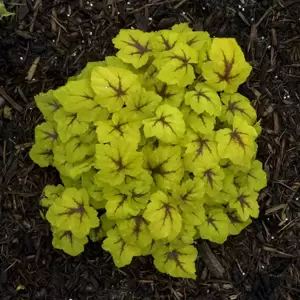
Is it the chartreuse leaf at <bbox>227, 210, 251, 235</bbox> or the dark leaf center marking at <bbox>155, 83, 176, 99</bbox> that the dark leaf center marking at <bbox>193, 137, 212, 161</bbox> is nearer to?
the dark leaf center marking at <bbox>155, 83, 176, 99</bbox>

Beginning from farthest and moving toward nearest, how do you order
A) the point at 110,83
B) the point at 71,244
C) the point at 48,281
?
the point at 48,281, the point at 71,244, the point at 110,83

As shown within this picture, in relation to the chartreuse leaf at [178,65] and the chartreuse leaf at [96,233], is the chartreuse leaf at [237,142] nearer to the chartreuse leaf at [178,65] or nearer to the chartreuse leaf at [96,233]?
the chartreuse leaf at [178,65]

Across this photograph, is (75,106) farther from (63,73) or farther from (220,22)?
(220,22)

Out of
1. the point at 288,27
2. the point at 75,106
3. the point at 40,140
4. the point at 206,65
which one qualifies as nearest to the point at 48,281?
the point at 40,140

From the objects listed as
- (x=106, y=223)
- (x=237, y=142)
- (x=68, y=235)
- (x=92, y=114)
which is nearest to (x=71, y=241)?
(x=68, y=235)

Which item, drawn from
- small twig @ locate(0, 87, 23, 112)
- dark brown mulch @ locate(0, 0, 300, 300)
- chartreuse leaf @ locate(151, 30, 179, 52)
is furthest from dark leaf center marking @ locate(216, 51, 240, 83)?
small twig @ locate(0, 87, 23, 112)

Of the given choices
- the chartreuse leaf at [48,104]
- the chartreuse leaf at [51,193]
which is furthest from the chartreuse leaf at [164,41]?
the chartreuse leaf at [51,193]
